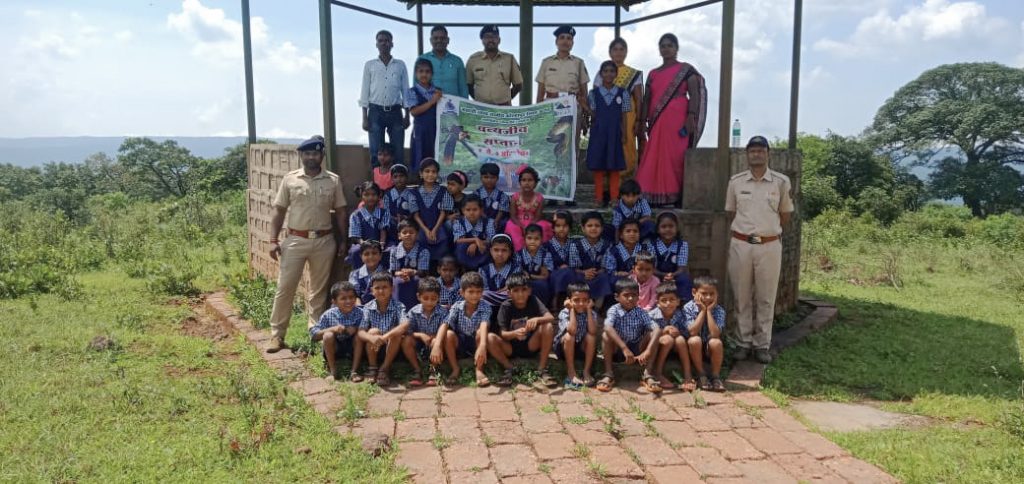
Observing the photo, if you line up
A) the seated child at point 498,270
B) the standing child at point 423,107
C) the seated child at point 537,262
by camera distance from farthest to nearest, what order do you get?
the standing child at point 423,107 → the seated child at point 537,262 → the seated child at point 498,270

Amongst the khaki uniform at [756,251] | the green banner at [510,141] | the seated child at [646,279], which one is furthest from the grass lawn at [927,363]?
the green banner at [510,141]

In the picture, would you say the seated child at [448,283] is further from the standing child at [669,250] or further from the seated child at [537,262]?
the standing child at [669,250]

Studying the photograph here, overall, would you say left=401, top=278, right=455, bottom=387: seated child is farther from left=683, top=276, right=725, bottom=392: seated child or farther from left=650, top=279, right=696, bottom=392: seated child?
left=683, top=276, right=725, bottom=392: seated child

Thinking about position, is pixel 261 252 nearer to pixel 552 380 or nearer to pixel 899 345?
pixel 552 380

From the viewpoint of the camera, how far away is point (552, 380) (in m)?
4.84

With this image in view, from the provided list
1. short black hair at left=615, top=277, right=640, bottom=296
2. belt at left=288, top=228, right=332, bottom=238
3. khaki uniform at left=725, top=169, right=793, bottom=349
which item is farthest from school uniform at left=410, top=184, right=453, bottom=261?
khaki uniform at left=725, top=169, right=793, bottom=349

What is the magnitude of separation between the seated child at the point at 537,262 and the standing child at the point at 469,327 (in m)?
0.47

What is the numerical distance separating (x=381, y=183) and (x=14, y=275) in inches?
196

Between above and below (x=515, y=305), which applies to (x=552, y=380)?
below

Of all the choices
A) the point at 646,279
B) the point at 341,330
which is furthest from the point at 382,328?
the point at 646,279

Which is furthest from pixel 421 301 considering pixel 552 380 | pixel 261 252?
pixel 261 252

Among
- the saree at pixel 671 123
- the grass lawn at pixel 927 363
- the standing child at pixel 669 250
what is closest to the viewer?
the grass lawn at pixel 927 363

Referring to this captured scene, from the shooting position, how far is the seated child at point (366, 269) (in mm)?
5422

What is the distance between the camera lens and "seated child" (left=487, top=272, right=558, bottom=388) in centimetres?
493
